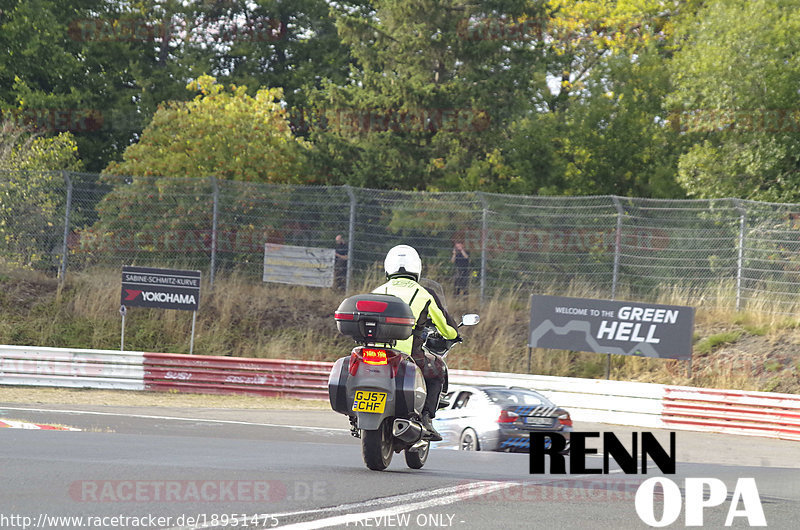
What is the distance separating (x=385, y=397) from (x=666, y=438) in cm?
1208

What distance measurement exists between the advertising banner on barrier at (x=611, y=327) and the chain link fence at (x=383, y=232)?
1374 mm

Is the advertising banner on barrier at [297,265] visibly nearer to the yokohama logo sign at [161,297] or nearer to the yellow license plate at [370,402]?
the yokohama logo sign at [161,297]

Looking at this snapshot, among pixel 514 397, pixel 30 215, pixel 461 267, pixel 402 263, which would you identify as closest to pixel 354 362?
pixel 402 263

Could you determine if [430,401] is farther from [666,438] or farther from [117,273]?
[117,273]

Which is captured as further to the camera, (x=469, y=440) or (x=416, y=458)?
(x=469, y=440)

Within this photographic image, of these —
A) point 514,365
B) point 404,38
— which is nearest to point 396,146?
point 404,38

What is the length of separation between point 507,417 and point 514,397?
2.03 ft

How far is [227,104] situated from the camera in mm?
33250

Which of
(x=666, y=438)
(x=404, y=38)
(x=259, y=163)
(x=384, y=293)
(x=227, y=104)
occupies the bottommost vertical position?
(x=666, y=438)

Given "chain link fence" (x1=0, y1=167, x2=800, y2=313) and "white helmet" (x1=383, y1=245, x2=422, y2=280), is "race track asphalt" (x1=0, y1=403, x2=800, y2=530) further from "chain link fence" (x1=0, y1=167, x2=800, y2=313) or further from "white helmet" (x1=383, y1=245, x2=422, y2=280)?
Result: "chain link fence" (x1=0, y1=167, x2=800, y2=313)

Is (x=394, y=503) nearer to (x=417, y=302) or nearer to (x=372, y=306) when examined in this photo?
(x=372, y=306)

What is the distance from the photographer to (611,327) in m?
23.1

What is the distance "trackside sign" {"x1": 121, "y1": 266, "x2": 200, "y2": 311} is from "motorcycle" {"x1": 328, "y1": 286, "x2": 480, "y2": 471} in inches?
675

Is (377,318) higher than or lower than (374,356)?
higher
